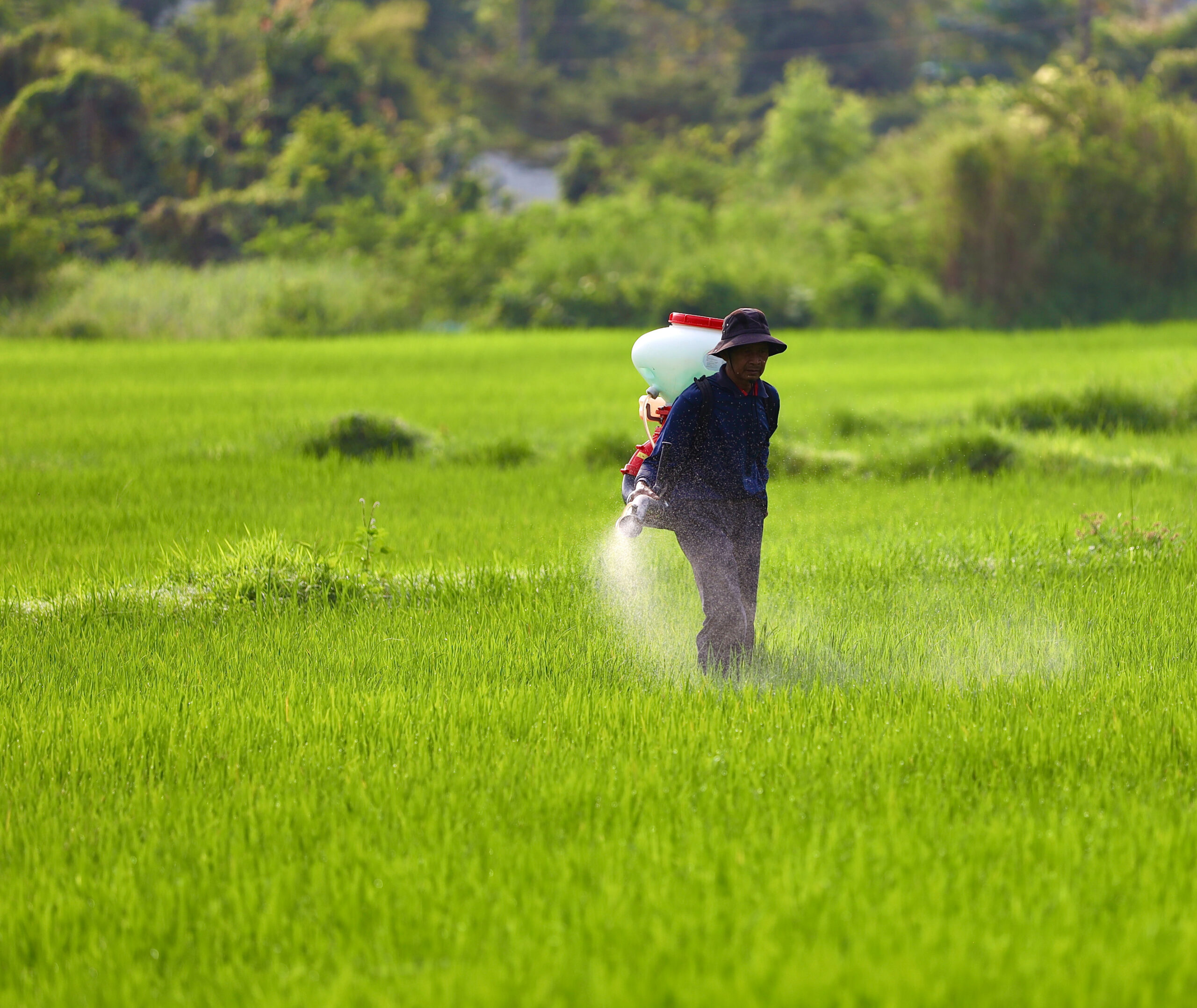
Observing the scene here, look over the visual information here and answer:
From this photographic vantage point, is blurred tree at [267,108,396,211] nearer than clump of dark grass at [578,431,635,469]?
No

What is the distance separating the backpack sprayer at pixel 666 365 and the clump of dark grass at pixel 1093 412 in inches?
261

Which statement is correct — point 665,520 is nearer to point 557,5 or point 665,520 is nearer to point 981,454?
point 981,454

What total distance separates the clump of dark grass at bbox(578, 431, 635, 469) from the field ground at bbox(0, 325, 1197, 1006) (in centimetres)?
131

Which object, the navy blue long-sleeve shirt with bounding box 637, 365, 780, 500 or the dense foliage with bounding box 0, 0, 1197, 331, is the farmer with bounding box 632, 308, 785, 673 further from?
the dense foliage with bounding box 0, 0, 1197, 331

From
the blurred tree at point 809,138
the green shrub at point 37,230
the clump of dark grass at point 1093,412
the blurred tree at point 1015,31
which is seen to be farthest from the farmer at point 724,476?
the blurred tree at point 1015,31

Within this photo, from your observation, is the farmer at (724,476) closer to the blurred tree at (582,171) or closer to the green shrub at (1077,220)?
the green shrub at (1077,220)

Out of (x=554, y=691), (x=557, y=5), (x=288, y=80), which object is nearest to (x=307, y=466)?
(x=554, y=691)

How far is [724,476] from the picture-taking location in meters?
4.39

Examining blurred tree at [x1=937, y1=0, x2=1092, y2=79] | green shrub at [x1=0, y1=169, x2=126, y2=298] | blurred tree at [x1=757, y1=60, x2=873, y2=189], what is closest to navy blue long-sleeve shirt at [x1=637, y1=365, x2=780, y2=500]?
green shrub at [x1=0, y1=169, x2=126, y2=298]

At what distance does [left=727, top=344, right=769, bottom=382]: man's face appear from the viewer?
13.7 ft

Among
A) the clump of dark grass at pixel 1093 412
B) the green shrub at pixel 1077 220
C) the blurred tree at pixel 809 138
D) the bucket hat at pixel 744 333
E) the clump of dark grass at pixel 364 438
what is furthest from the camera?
the blurred tree at pixel 809 138

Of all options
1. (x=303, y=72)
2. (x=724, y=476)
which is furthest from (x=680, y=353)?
(x=303, y=72)

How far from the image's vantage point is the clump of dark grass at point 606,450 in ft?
31.2

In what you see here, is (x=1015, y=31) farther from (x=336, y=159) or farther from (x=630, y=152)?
(x=336, y=159)
